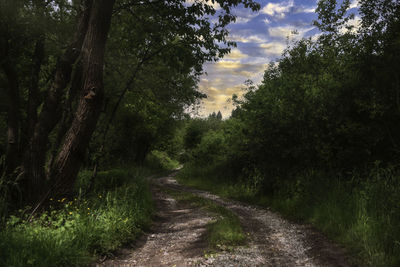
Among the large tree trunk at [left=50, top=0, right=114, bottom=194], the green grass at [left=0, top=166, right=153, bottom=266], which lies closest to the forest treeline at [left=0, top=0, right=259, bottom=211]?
the large tree trunk at [left=50, top=0, right=114, bottom=194]

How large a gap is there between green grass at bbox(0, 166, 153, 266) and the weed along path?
397mm

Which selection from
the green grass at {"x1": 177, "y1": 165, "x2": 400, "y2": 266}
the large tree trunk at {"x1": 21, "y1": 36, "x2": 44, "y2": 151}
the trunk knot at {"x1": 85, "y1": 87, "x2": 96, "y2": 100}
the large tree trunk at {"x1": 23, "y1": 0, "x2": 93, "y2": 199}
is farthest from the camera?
the large tree trunk at {"x1": 21, "y1": 36, "x2": 44, "y2": 151}

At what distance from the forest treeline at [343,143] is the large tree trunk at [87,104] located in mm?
6344

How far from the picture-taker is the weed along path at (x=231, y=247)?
16.5ft

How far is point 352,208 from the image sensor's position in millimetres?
6934

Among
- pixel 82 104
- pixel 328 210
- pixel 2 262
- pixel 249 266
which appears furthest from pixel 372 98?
pixel 2 262

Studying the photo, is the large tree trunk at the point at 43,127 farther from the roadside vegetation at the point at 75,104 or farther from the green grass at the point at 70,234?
the green grass at the point at 70,234

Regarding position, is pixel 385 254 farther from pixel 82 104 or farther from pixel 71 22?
pixel 71 22

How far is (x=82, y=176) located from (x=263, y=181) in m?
7.99

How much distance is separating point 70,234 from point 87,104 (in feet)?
9.23

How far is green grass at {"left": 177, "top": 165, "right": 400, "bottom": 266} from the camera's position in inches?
195

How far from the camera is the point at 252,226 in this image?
778cm

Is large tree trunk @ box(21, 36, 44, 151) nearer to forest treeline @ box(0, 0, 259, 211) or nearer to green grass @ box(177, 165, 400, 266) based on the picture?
forest treeline @ box(0, 0, 259, 211)

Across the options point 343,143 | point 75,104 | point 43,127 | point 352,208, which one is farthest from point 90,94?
point 343,143
